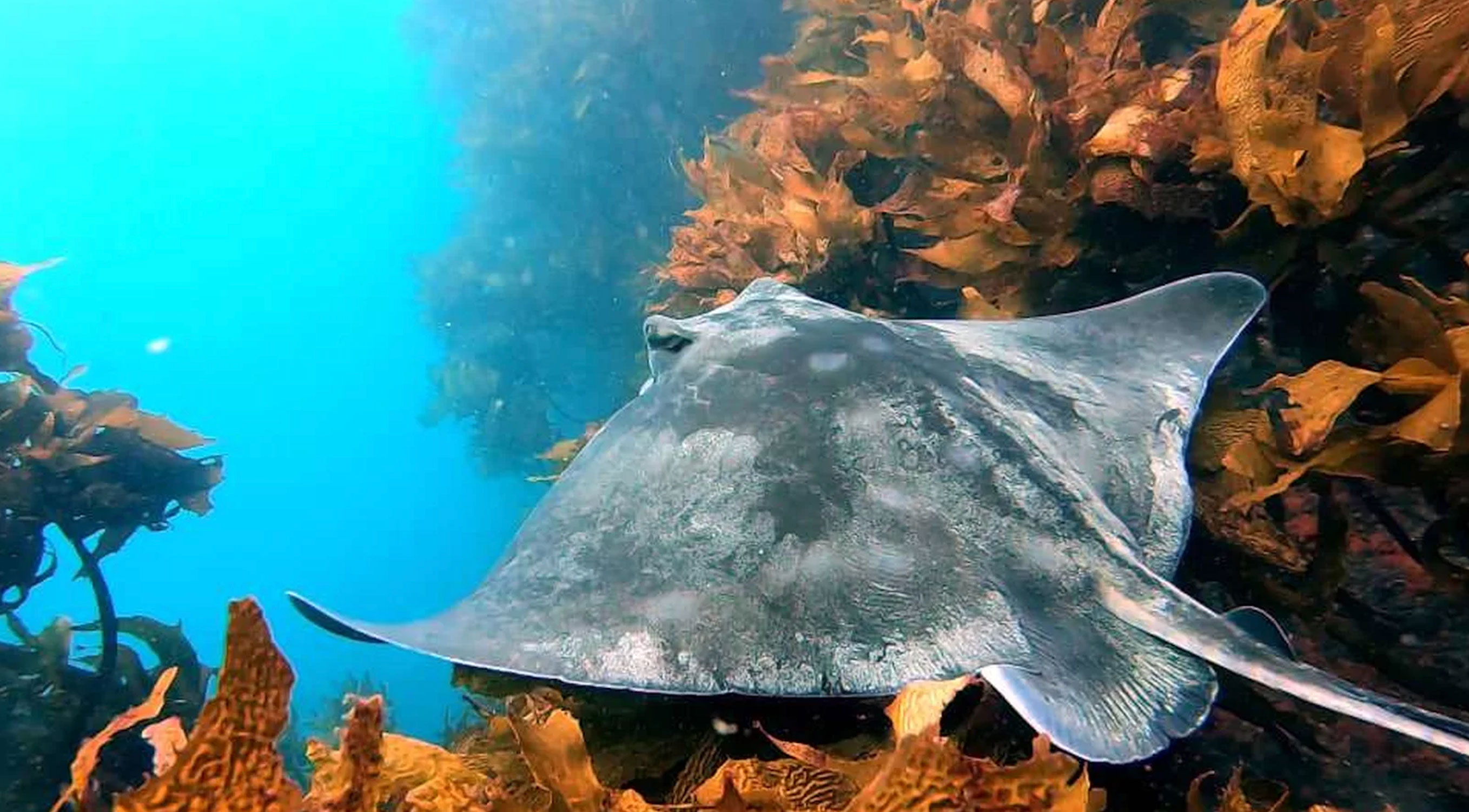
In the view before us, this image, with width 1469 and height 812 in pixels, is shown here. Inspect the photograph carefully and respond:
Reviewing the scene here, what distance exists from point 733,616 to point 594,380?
55.8 ft

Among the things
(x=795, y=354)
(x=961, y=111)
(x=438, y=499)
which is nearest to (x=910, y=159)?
(x=961, y=111)

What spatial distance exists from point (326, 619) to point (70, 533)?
4797mm

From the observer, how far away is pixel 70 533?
5.35 metres

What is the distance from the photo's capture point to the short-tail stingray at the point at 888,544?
73.9 inches

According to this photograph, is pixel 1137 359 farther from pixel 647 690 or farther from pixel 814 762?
pixel 647 690

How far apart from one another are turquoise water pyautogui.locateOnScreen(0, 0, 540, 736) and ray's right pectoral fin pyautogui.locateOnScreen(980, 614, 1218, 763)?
63677mm

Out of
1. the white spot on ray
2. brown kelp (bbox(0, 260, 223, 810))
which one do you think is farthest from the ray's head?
brown kelp (bbox(0, 260, 223, 810))

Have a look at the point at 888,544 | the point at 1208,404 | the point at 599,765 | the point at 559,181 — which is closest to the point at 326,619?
the point at 599,765

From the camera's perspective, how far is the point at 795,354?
2.70 metres

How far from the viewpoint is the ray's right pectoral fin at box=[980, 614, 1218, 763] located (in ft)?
5.61

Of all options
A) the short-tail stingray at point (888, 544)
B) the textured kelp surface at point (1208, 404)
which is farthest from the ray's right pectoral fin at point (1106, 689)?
the textured kelp surface at point (1208, 404)

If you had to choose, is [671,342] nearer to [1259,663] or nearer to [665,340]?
[665,340]

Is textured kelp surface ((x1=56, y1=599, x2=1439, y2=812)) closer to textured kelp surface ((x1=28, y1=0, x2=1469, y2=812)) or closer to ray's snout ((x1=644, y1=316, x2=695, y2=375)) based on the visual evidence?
textured kelp surface ((x1=28, y1=0, x2=1469, y2=812))

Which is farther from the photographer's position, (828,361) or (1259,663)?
(828,361)
